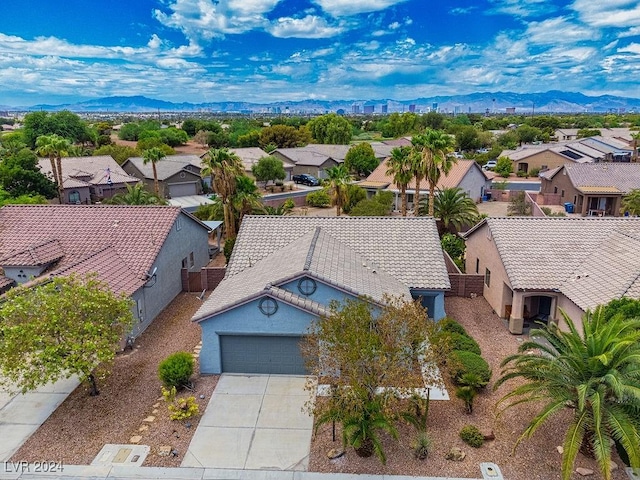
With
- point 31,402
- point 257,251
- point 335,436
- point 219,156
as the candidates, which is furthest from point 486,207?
point 31,402

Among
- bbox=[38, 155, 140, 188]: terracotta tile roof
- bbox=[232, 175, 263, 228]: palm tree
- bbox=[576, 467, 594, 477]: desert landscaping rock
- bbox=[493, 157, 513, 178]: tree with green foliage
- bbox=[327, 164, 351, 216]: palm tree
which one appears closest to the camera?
bbox=[576, 467, 594, 477]: desert landscaping rock

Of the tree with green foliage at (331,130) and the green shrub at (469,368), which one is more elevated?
the tree with green foliage at (331,130)

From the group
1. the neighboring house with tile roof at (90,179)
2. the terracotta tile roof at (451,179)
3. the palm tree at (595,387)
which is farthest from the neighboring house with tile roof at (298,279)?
the neighboring house with tile roof at (90,179)

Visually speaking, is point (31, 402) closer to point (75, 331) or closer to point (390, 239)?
point (75, 331)

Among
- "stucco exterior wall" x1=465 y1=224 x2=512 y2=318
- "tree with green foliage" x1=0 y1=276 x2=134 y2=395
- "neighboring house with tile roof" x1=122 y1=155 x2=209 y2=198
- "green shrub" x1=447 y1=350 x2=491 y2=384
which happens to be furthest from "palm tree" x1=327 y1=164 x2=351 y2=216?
"tree with green foliage" x1=0 y1=276 x2=134 y2=395

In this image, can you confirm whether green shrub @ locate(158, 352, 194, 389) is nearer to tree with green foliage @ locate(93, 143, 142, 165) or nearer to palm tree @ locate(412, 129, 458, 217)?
palm tree @ locate(412, 129, 458, 217)

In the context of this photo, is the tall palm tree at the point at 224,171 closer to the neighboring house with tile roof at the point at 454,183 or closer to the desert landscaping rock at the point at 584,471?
the neighboring house with tile roof at the point at 454,183
